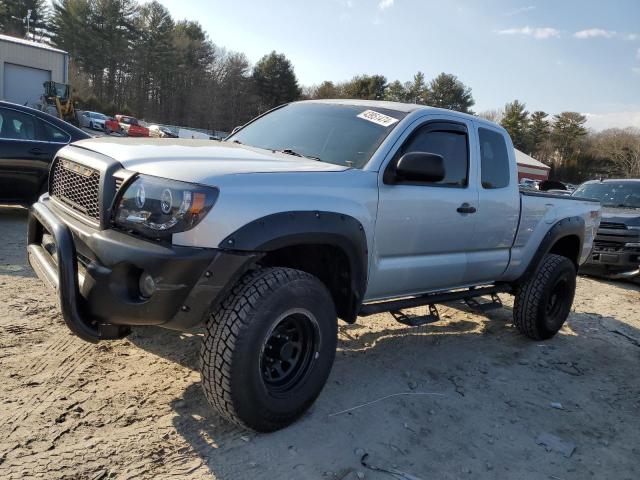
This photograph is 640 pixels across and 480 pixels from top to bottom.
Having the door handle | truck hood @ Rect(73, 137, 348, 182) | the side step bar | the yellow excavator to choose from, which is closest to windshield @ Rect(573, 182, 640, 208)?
the side step bar

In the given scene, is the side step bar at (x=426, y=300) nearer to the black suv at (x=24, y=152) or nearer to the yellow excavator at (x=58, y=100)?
the black suv at (x=24, y=152)

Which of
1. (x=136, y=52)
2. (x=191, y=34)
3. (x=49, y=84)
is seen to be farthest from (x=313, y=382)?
(x=191, y=34)

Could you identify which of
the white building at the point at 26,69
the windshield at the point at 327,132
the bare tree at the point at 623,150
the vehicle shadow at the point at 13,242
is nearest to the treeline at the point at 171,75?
the bare tree at the point at 623,150

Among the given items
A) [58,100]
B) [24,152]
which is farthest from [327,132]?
[58,100]

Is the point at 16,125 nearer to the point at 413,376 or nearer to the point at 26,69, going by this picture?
the point at 413,376

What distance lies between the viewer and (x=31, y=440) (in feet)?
8.55

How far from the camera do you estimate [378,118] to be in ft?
12.4

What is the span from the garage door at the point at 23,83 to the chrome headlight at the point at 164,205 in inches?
1581

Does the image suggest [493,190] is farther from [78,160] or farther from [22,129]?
[22,129]

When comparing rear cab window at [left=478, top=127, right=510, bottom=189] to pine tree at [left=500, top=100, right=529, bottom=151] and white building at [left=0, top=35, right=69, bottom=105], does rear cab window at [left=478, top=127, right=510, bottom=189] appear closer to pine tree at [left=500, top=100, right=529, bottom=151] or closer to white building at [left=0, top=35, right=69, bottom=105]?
white building at [left=0, top=35, right=69, bottom=105]

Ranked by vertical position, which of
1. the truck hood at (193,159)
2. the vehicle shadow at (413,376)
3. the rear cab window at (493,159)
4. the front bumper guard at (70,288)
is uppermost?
the rear cab window at (493,159)

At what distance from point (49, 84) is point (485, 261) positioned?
121 feet

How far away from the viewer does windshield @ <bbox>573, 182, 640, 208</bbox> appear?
9.63 m

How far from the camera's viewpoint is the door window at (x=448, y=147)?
12.5ft
